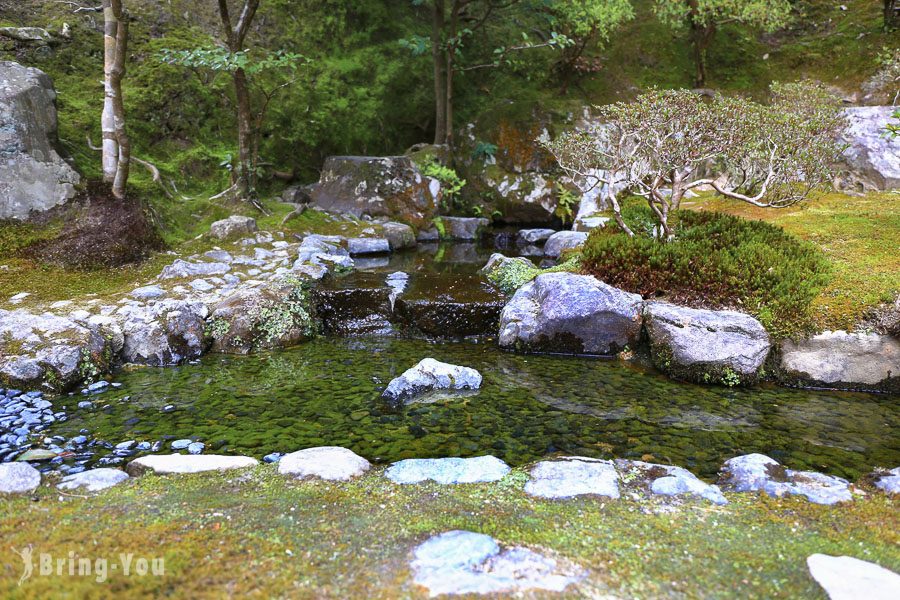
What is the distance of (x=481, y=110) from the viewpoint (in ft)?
63.7

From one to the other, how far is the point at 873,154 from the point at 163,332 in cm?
1709

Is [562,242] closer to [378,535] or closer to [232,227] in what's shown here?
[232,227]

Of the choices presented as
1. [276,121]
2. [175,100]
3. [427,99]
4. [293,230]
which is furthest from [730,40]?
[175,100]

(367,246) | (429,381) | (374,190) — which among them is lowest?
(429,381)

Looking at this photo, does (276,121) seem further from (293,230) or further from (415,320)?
(415,320)

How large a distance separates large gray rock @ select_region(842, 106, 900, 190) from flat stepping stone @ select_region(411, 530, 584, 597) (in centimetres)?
1546

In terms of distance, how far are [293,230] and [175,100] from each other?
608 centimetres

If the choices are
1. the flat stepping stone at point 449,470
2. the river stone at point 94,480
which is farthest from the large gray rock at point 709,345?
the river stone at point 94,480

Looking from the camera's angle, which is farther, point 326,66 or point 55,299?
point 326,66

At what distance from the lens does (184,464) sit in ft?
14.4

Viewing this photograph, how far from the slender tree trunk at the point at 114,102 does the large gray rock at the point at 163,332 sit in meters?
3.36

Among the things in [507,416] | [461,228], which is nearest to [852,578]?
[507,416]

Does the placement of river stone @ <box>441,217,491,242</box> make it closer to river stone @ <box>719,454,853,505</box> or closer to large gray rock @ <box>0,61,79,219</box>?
large gray rock @ <box>0,61,79,219</box>

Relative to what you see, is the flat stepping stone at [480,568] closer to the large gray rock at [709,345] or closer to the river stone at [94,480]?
the river stone at [94,480]
